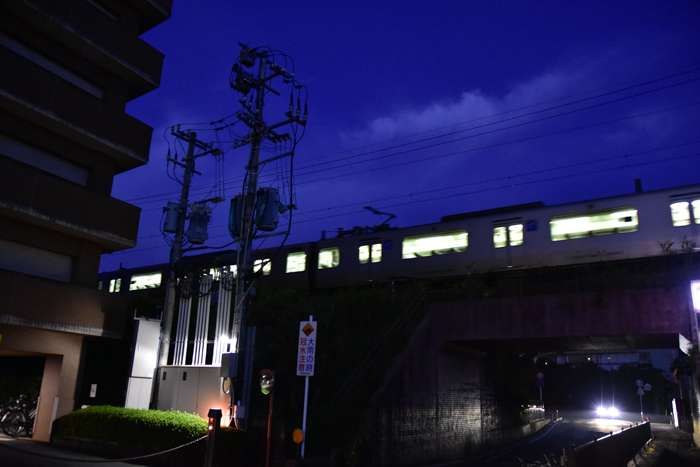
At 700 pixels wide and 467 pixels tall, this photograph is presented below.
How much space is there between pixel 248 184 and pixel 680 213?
525 inches

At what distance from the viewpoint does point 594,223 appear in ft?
62.0

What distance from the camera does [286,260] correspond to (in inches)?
1022

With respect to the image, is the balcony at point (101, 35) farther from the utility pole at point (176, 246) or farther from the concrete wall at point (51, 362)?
the concrete wall at point (51, 362)

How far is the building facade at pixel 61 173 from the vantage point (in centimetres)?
1487

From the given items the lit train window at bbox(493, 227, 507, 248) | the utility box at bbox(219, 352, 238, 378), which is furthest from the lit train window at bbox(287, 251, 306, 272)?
the utility box at bbox(219, 352, 238, 378)

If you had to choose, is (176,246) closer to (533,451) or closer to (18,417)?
(18,417)

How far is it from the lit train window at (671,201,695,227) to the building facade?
669 inches

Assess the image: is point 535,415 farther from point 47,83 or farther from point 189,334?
point 47,83

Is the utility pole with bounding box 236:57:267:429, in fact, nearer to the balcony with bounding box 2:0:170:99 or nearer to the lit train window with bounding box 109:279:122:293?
the balcony with bounding box 2:0:170:99

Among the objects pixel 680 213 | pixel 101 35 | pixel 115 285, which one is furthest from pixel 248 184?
pixel 115 285

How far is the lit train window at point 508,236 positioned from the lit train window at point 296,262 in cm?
887

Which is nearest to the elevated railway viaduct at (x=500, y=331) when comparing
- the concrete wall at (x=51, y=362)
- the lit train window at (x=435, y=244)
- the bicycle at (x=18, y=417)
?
the lit train window at (x=435, y=244)

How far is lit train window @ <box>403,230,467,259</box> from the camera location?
21259mm

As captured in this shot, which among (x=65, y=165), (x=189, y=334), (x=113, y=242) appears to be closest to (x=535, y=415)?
(x=189, y=334)
